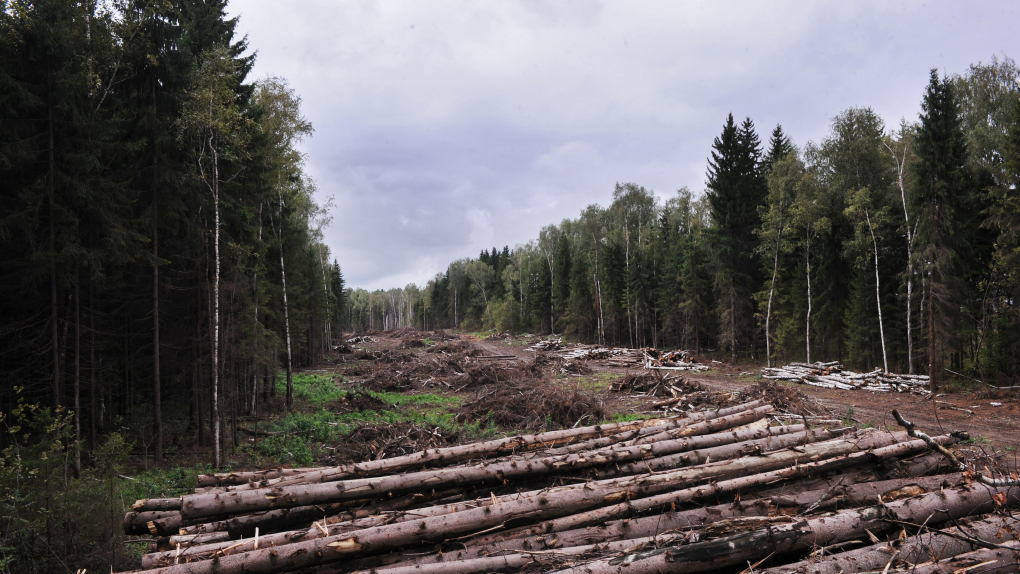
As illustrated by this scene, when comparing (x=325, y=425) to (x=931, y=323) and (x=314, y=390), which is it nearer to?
(x=314, y=390)

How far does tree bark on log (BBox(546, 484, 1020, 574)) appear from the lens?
369 cm

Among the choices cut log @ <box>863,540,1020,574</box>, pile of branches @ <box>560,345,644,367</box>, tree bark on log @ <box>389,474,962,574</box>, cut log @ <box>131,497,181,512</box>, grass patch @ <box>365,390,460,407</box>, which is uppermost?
cut log @ <box>131,497,181,512</box>

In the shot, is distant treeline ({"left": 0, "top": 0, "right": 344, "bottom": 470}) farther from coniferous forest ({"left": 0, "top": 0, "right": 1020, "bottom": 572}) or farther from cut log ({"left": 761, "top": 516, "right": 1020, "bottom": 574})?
cut log ({"left": 761, "top": 516, "right": 1020, "bottom": 574})

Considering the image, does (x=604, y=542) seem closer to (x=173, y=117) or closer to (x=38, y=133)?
(x=38, y=133)

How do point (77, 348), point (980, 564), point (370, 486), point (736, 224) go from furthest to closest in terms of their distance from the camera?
point (736, 224) < point (77, 348) < point (370, 486) < point (980, 564)

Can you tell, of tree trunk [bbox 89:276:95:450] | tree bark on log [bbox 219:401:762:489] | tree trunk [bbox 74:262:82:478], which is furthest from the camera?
tree trunk [bbox 89:276:95:450]

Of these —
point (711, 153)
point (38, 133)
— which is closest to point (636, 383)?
point (38, 133)

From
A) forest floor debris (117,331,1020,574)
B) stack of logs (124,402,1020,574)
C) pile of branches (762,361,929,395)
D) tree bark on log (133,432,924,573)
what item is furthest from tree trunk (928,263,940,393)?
tree bark on log (133,432,924,573)

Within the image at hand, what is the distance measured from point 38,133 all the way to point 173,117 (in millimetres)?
2981

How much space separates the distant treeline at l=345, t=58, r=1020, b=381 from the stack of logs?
11007mm

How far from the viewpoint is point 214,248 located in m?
12.8

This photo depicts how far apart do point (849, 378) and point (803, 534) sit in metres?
19.7

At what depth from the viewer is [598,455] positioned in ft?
17.7

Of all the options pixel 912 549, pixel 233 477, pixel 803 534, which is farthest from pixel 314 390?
pixel 912 549
